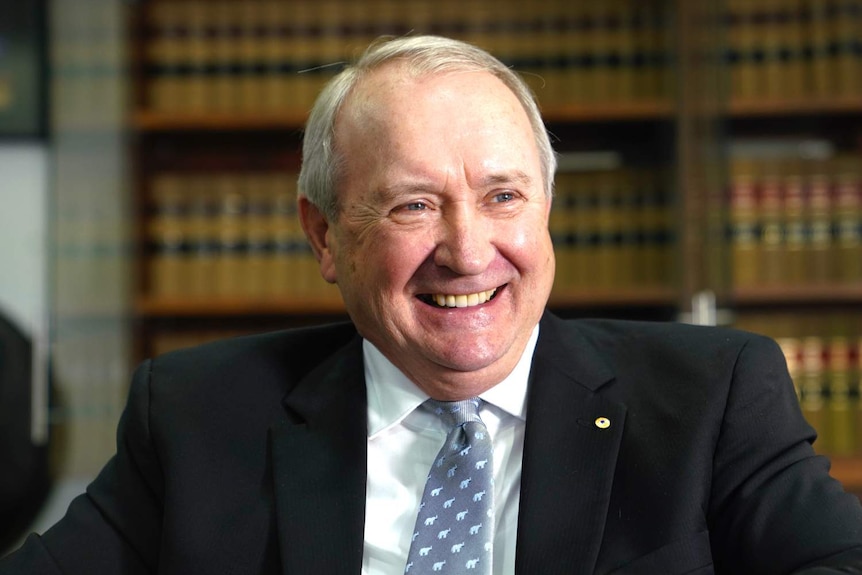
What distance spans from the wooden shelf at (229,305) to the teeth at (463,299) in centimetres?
216

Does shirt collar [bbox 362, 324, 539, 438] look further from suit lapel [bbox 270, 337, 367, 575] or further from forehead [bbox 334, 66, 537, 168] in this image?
forehead [bbox 334, 66, 537, 168]

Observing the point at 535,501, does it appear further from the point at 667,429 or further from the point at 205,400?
the point at 205,400

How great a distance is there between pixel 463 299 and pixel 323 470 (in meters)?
0.28

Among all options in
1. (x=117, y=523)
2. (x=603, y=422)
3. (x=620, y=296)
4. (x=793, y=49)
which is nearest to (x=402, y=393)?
(x=603, y=422)

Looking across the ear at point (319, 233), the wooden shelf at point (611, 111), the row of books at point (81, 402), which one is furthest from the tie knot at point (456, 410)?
the wooden shelf at point (611, 111)

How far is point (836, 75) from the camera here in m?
3.42

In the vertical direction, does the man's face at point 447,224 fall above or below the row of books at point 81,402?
above

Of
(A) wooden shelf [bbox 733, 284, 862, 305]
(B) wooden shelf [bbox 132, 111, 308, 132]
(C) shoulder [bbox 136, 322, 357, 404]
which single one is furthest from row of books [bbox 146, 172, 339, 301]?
(C) shoulder [bbox 136, 322, 357, 404]

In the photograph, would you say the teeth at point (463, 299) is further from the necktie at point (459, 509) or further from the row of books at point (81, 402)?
the row of books at point (81, 402)

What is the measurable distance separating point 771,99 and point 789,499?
2.42 meters

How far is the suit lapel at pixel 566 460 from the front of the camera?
50.2 inches

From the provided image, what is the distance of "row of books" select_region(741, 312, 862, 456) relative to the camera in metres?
3.35

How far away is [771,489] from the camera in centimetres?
128

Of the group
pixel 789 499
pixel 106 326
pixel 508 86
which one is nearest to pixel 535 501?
pixel 789 499
